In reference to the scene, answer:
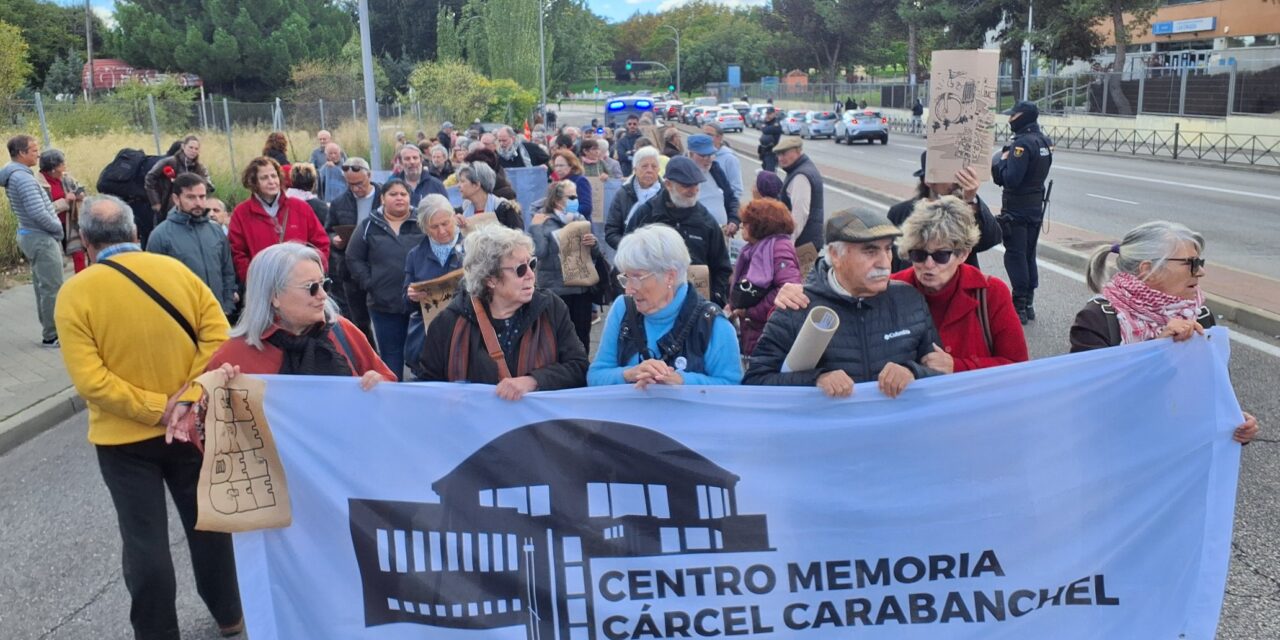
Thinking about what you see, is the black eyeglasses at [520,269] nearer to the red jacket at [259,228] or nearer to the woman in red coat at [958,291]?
the woman in red coat at [958,291]

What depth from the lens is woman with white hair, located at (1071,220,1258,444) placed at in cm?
372

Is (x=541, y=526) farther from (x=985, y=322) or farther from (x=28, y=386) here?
(x=28, y=386)

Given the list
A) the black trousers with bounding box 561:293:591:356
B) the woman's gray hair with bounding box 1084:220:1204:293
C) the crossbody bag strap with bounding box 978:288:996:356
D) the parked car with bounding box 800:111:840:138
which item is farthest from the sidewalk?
the parked car with bounding box 800:111:840:138

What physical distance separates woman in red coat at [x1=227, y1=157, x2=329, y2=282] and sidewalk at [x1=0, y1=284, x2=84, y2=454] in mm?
1772

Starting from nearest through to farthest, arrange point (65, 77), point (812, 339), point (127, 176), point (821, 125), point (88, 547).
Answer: point (812, 339), point (88, 547), point (127, 176), point (821, 125), point (65, 77)

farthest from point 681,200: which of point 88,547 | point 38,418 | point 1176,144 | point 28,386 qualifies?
point 1176,144

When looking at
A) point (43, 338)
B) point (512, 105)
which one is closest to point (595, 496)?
point (43, 338)

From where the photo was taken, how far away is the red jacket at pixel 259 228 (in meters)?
7.48

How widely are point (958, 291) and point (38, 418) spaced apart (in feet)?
22.0

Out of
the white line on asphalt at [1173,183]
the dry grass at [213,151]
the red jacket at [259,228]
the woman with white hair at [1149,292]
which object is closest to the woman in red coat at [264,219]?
the red jacket at [259,228]

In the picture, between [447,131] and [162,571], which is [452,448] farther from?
[447,131]

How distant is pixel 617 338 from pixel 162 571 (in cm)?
198

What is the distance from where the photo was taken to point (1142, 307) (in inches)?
150

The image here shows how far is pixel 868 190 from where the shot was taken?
66.9ft
